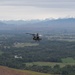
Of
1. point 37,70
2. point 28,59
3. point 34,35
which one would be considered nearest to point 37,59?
point 28,59

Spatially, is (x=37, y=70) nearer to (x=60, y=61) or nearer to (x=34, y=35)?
(x=60, y=61)

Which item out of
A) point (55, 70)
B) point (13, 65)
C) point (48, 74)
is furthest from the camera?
point (13, 65)

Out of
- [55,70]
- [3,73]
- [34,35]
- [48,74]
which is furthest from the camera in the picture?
[55,70]

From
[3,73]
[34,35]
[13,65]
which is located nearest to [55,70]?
[13,65]

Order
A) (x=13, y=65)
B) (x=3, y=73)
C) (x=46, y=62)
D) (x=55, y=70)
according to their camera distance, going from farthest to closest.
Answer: (x=46, y=62)
(x=13, y=65)
(x=55, y=70)
(x=3, y=73)

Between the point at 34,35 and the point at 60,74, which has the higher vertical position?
the point at 34,35

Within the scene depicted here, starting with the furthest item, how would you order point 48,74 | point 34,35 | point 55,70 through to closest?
point 55,70 → point 48,74 → point 34,35

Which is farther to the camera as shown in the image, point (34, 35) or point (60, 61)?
point (60, 61)

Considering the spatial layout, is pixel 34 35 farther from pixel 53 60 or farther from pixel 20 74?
pixel 53 60

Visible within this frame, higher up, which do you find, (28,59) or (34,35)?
(34,35)
